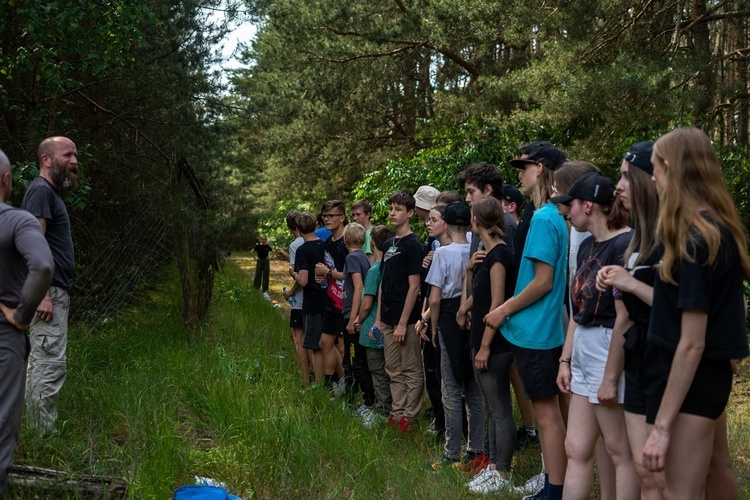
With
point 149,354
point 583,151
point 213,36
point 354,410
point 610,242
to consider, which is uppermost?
point 213,36

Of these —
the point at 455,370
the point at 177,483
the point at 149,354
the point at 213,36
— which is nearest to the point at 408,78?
the point at 213,36

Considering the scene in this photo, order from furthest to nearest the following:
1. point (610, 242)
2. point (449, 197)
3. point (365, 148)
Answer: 1. point (365, 148)
2. point (449, 197)
3. point (610, 242)

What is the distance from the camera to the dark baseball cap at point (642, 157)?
11.8ft

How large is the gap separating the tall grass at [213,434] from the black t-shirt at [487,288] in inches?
36.9

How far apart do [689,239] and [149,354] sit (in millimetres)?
5913

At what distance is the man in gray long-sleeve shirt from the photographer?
155 inches

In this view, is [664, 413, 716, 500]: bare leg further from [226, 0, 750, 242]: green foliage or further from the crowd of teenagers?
[226, 0, 750, 242]: green foliage

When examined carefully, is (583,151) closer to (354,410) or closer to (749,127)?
(749,127)

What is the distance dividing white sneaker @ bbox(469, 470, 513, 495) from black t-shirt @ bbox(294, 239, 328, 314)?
3.26m

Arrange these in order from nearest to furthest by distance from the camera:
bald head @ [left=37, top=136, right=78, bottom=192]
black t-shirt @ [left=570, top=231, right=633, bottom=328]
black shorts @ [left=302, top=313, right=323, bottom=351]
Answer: black t-shirt @ [left=570, top=231, right=633, bottom=328] → bald head @ [left=37, top=136, right=78, bottom=192] → black shorts @ [left=302, top=313, right=323, bottom=351]

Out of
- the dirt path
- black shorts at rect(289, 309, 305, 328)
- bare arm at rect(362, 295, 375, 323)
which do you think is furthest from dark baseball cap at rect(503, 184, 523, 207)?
the dirt path

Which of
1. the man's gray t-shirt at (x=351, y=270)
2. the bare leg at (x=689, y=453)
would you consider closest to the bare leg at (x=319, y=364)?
the man's gray t-shirt at (x=351, y=270)

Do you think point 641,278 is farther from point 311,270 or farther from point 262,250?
point 262,250

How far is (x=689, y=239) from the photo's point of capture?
3.07m
